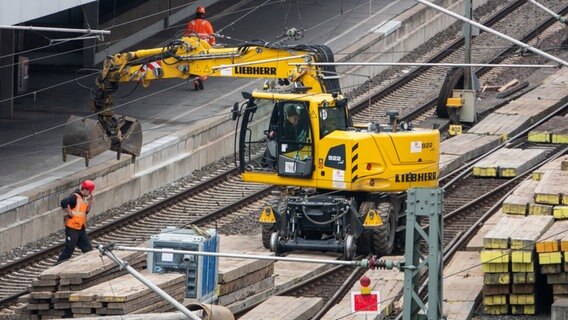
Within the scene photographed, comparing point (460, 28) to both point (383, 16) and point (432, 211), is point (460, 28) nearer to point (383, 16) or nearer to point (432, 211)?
point (383, 16)

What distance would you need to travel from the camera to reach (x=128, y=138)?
28578 millimetres

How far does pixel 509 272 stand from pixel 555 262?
2.20ft

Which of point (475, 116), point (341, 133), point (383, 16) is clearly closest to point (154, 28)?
point (383, 16)

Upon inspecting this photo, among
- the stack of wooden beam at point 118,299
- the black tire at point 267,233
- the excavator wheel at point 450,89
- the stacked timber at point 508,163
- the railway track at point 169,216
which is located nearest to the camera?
the stack of wooden beam at point 118,299

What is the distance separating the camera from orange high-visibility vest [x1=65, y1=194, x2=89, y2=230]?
2406 centimetres

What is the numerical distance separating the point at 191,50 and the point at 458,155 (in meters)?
7.14

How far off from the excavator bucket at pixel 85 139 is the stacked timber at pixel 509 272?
875cm

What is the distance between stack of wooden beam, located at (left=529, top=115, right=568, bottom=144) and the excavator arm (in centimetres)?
733

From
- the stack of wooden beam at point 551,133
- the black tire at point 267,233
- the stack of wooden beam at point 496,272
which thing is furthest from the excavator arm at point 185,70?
the stack of wooden beam at point 551,133

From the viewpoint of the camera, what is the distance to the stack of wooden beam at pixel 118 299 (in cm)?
1950

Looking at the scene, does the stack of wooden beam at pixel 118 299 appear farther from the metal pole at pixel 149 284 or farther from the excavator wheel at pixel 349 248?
the excavator wheel at pixel 349 248

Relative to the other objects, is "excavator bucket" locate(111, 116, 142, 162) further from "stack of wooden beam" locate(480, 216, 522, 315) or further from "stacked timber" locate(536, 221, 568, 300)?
"stacked timber" locate(536, 221, 568, 300)

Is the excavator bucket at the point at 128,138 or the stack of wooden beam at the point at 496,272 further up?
the excavator bucket at the point at 128,138

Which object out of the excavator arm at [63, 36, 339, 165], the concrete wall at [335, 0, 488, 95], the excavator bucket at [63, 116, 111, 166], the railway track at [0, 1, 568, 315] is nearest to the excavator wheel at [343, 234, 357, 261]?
the railway track at [0, 1, 568, 315]
